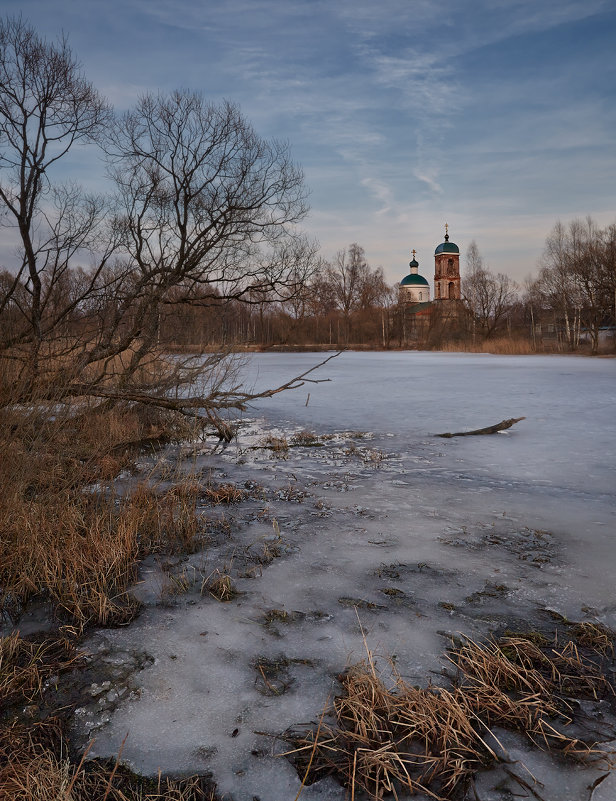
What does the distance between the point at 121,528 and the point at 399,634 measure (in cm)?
212

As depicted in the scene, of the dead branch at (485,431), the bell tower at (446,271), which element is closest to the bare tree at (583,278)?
the dead branch at (485,431)

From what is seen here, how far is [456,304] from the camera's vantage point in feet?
159

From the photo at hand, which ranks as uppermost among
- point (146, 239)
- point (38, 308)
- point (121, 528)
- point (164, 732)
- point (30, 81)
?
point (30, 81)

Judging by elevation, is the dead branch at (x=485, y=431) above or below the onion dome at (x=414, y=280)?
below

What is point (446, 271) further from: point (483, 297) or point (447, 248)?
point (483, 297)

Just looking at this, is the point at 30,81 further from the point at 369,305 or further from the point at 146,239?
the point at 369,305

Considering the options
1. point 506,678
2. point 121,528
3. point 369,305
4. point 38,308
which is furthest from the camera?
point 369,305

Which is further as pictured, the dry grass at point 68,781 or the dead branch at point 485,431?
the dead branch at point 485,431

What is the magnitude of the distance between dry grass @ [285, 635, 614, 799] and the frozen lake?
10cm

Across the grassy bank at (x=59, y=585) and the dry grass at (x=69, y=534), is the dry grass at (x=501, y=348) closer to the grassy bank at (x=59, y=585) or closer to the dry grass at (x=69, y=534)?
the grassy bank at (x=59, y=585)

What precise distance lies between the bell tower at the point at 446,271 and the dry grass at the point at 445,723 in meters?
85.3

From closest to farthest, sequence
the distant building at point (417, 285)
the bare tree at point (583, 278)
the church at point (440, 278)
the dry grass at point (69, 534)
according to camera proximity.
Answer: the dry grass at point (69, 534) → the bare tree at point (583, 278) → the church at point (440, 278) → the distant building at point (417, 285)

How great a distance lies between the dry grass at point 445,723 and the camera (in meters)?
1.94

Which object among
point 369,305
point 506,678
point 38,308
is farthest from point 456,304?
point 506,678
